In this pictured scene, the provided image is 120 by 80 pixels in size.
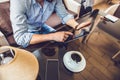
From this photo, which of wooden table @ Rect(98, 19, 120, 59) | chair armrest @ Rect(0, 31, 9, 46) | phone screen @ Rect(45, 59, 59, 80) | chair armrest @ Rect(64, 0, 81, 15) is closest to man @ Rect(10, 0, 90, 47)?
phone screen @ Rect(45, 59, 59, 80)

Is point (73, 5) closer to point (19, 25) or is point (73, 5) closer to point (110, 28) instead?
point (110, 28)

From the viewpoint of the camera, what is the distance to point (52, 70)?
0.80 meters

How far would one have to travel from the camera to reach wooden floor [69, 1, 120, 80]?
1359 millimetres

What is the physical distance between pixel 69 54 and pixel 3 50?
0.46 metres

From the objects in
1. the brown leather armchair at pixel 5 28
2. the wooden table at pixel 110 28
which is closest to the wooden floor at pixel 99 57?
the wooden table at pixel 110 28

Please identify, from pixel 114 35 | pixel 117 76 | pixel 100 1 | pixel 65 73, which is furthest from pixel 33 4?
pixel 100 1

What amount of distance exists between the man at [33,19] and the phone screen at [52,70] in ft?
0.51

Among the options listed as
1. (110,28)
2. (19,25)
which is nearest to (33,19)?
(19,25)

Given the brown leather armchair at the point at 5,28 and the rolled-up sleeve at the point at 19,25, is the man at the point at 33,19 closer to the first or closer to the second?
the rolled-up sleeve at the point at 19,25

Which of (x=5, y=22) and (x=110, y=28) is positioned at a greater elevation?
(x=5, y=22)

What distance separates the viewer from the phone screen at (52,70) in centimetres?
77

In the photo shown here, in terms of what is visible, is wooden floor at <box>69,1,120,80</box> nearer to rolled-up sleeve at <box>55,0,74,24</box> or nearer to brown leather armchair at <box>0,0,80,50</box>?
rolled-up sleeve at <box>55,0,74,24</box>

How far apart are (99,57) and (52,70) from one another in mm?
914

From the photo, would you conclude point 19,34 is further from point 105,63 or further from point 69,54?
point 105,63
